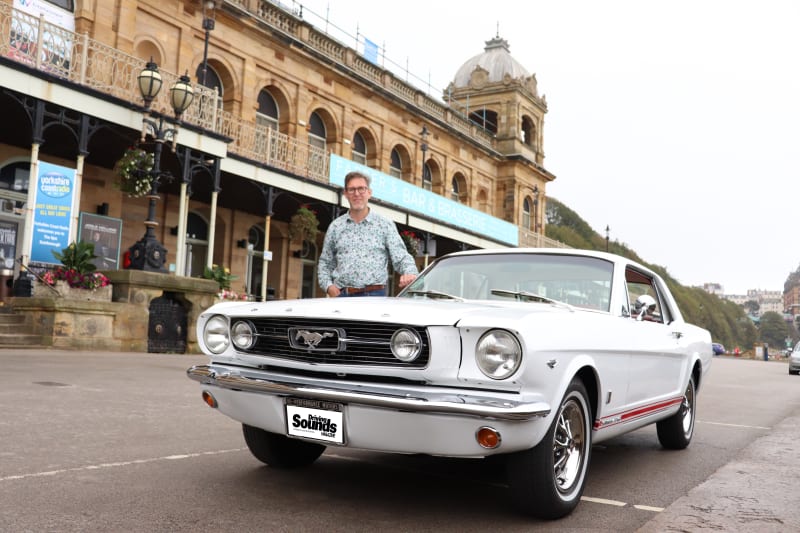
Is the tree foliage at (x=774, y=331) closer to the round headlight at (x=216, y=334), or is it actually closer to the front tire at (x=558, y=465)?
the front tire at (x=558, y=465)

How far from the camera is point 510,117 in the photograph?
40.1 m

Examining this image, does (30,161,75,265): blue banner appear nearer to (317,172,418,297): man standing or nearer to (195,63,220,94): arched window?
(195,63,220,94): arched window

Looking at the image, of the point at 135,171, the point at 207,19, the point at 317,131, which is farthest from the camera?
the point at 317,131

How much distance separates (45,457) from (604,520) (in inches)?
124

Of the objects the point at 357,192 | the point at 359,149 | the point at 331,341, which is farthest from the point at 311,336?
the point at 359,149

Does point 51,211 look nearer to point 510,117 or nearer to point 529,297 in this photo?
point 529,297

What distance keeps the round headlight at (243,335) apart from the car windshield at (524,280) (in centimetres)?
114

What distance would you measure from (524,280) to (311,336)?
1.70m

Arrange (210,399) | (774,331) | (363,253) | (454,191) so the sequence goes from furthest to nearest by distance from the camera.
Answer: (774,331) → (454,191) → (363,253) → (210,399)

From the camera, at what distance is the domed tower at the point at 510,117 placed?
39406mm

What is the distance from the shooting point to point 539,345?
10.3 ft

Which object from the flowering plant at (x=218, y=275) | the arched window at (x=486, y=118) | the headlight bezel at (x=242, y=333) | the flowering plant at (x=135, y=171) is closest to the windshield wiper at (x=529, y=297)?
the headlight bezel at (x=242, y=333)

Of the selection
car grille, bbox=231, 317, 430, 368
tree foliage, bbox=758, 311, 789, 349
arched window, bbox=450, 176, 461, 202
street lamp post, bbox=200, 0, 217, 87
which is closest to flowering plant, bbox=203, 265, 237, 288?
street lamp post, bbox=200, 0, 217, 87

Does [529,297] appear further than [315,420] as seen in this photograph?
Yes
